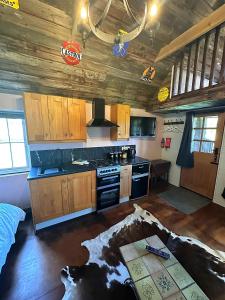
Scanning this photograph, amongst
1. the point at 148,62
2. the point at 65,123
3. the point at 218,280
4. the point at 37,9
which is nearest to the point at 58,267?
the point at 218,280

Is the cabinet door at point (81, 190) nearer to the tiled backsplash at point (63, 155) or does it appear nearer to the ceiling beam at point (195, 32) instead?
the tiled backsplash at point (63, 155)

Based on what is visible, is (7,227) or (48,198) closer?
(7,227)

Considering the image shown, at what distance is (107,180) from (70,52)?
211cm

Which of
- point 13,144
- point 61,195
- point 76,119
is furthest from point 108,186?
point 13,144

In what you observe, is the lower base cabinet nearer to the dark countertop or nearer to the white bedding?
the dark countertop

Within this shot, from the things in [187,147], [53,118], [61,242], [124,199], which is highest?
[53,118]

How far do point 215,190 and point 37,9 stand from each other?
429cm

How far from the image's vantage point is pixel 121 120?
→ 10.0 ft

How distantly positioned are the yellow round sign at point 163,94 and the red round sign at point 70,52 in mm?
2000

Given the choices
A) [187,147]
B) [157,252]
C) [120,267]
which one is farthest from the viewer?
[187,147]

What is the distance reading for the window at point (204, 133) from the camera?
10.3ft

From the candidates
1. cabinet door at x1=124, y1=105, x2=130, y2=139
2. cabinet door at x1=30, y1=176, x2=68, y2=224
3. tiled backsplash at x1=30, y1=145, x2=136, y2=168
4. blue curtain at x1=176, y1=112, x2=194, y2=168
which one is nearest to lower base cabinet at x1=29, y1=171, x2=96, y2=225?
cabinet door at x1=30, y1=176, x2=68, y2=224

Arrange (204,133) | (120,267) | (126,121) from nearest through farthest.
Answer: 1. (120,267)
2. (126,121)
3. (204,133)

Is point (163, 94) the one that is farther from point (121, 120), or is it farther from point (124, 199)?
point (124, 199)
